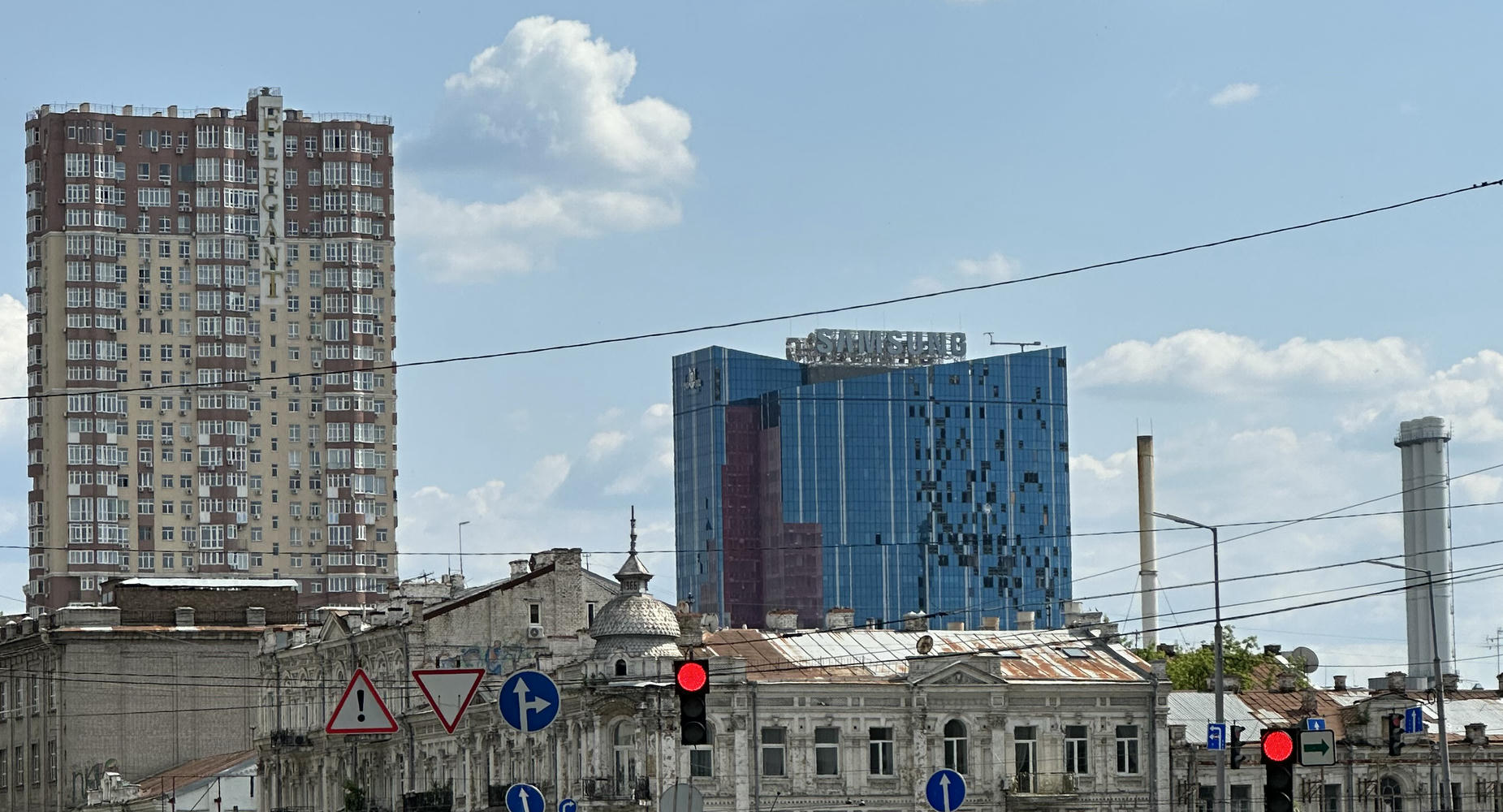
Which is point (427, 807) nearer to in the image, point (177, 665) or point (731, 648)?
point (731, 648)

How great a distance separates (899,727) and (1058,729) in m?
5.02

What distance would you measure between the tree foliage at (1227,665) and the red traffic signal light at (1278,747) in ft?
209

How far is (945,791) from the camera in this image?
4741cm

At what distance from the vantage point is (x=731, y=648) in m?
80.2

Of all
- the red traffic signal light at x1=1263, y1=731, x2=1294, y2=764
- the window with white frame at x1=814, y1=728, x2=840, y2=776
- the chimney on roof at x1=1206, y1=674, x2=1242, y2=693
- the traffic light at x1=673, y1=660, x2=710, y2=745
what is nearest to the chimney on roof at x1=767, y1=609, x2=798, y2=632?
the window with white frame at x1=814, y1=728, x2=840, y2=776

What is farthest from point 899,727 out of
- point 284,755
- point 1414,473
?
point 1414,473

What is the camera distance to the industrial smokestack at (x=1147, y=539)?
155750 mm

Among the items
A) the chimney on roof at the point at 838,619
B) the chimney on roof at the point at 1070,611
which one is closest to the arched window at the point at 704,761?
the chimney on roof at the point at 838,619

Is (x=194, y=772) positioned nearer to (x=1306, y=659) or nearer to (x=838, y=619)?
(x=838, y=619)

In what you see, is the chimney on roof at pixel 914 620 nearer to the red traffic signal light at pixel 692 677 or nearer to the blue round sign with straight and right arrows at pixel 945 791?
the blue round sign with straight and right arrows at pixel 945 791

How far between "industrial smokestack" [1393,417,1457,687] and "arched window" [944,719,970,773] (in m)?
83.4

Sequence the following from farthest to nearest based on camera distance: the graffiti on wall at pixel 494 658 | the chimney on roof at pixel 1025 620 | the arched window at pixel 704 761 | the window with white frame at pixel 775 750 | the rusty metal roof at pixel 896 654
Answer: the chimney on roof at pixel 1025 620
the graffiti on wall at pixel 494 658
the rusty metal roof at pixel 896 654
the window with white frame at pixel 775 750
the arched window at pixel 704 761

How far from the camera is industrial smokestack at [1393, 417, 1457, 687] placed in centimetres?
15938

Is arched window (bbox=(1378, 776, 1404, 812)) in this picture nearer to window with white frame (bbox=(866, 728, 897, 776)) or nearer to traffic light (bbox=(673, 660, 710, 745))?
window with white frame (bbox=(866, 728, 897, 776))
